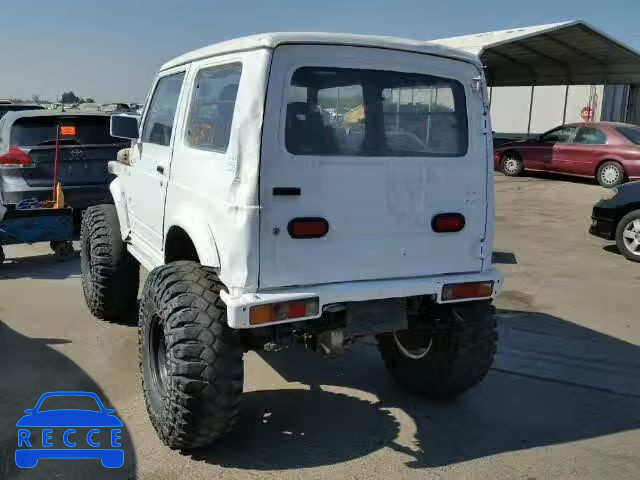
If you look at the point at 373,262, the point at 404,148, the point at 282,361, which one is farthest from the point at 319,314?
the point at 282,361

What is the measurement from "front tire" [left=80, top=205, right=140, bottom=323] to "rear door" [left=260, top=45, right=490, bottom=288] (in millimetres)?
2665

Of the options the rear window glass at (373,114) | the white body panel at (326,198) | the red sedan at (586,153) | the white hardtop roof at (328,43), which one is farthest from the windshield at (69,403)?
the red sedan at (586,153)

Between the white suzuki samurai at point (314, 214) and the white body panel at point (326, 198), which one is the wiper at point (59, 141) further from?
the white body panel at point (326, 198)

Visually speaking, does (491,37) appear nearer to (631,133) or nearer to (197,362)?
(631,133)

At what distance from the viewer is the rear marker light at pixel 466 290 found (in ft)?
11.6

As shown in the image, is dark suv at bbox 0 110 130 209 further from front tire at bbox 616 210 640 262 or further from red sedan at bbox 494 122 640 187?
red sedan at bbox 494 122 640 187

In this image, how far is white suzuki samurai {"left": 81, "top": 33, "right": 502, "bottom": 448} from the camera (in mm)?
3131

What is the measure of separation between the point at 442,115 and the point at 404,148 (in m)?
0.34

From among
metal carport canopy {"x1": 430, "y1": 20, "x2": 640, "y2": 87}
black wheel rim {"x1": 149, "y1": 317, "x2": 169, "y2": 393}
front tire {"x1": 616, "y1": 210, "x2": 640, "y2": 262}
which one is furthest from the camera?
metal carport canopy {"x1": 430, "y1": 20, "x2": 640, "y2": 87}

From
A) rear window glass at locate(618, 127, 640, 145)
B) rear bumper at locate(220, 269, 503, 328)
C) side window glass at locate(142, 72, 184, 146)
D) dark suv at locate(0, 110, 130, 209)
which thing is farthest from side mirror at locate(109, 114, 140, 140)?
rear window glass at locate(618, 127, 640, 145)

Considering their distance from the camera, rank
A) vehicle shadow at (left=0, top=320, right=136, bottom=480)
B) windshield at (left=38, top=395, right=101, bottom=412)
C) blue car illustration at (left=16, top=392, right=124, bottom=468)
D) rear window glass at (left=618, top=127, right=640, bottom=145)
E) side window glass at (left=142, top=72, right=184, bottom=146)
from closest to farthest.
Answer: vehicle shadow at (left=0, top=320, right=136, bottom=480) → blue car illustration at (left=16, top=392, right=124, bottom=468) → windshield at (left=38, top=395, right=101, bottom=412) → side window glass at (left=142, top=72, right=184, bottom=146) → rear window glass at (left=618, top=127, right=640, bottom=145)

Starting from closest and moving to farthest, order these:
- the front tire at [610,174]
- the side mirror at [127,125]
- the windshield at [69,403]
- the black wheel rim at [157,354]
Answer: the black wheel rim at [157,354] < the windshield at [69,403] < the side mirror at [127,125] < the front tire at [610,174]

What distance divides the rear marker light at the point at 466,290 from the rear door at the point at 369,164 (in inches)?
4.1

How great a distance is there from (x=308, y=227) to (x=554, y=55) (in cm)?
2093
